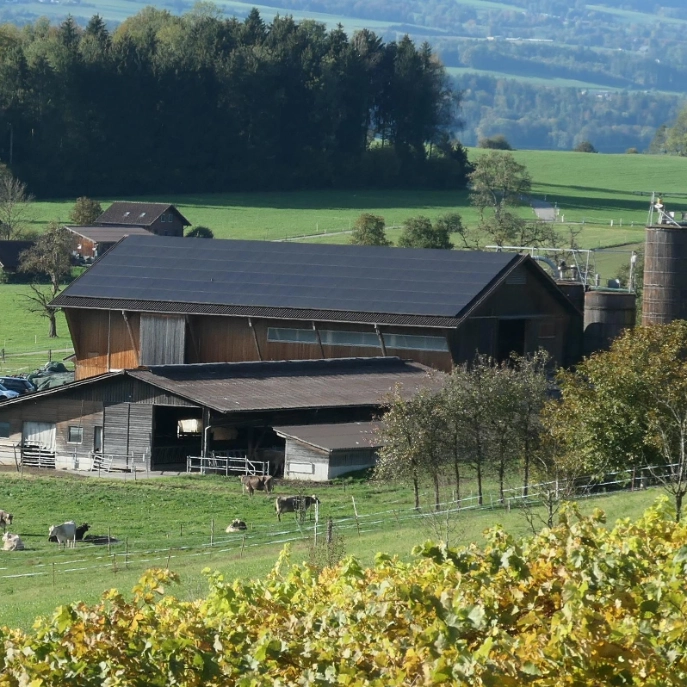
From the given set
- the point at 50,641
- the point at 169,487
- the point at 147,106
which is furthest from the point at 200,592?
the point at 147,106

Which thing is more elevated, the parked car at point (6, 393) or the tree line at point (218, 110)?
the tree line at point (218, 110)

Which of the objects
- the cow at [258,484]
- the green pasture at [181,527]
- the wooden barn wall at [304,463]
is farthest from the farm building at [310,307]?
the cow at [258,484]

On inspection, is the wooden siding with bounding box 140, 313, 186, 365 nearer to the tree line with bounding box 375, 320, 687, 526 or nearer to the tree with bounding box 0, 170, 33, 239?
the tree line with bounding box 375, 320, 687, 526

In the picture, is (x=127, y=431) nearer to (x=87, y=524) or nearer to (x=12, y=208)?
(x=87, y=524)

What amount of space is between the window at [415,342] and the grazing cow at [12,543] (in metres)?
22.6

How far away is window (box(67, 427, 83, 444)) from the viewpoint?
153 ft

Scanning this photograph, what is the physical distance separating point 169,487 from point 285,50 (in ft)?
339

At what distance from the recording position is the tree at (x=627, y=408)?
3183 centimetres

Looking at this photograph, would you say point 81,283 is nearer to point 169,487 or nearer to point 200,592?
point 169,487

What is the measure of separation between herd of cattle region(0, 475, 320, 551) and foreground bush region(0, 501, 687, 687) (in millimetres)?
18826

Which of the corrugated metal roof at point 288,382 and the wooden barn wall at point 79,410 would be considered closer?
the corrugated metal roof at point 288,382

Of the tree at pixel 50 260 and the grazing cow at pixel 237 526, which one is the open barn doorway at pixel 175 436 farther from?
the tree at pixel 50 260

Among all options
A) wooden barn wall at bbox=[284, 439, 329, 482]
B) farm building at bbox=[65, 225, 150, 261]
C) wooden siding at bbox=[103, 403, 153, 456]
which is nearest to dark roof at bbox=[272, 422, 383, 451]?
wooden barn wall at bbox=[284, 439, 329, 482]

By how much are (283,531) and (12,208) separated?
8470 cm
